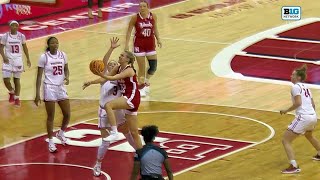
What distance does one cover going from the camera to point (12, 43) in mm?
21094

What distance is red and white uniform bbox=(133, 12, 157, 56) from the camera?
21.6 meters

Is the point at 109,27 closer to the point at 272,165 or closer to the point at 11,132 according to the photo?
the point at 11,132

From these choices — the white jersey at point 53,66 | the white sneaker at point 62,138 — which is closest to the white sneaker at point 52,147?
the white sneaker at point 62,138

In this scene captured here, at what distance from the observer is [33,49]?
2684 cm

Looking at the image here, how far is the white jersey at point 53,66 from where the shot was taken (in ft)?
57.3

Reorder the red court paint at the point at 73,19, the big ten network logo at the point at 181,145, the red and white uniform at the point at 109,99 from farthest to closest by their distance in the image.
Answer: the red court paint at the point at 73,19
the big ten network logo at the point at 181,145
the red and white uniform at the point at 109,99

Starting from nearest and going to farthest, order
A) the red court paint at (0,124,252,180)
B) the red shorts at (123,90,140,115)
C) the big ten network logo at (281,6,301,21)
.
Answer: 1. the red shorts at (123,90,140,115)
2. the red court paint at (0,124,252,180)
3. the big ten network logo at (281,6,301,21)

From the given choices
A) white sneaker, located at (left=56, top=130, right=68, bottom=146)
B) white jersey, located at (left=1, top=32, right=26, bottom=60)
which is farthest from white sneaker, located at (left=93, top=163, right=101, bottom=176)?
white jersey, located at (left=1, top=32, right=26, bottom=60)

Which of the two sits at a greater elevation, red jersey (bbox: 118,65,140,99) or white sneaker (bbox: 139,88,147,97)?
red jersey (bbox: 118,65,140,99)

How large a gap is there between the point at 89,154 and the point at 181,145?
167 centimetres

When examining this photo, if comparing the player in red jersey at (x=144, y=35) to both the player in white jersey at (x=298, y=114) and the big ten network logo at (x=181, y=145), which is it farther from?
the player in white jersey at (x=298, y=114)

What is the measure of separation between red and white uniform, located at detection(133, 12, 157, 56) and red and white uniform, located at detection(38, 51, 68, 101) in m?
4.26

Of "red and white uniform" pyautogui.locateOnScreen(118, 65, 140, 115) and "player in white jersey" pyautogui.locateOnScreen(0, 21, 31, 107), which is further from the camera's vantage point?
"player in white jersey" pyautogui.locateOnScreen(0, 21, 31, 107)

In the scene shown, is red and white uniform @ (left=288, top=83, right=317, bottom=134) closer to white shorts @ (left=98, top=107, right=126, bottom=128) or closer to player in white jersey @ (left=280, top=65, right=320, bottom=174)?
player in white jersey @ (left=280, top=65, right=320, bottom=174)
